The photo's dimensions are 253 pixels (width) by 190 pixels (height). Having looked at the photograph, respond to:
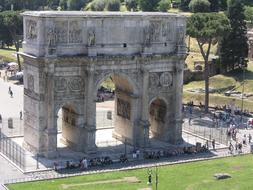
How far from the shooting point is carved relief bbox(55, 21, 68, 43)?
55.8m

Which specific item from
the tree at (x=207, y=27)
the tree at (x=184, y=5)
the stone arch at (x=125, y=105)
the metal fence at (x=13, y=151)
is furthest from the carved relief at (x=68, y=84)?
the tree at (x=184, y=5)

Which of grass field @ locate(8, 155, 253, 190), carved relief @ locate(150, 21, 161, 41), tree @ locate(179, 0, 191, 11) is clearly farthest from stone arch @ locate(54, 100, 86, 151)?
tree @ locate(179, 0, 191, 11)

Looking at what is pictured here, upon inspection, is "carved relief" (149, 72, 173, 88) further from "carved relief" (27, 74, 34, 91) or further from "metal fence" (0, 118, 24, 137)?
"metal fence" (0, 118, 24, 137)

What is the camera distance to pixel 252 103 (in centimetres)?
8256

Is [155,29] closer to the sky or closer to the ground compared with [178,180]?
closer to the sky

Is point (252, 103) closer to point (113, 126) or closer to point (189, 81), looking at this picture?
point (189, 81)

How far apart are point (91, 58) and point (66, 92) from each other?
4134mm

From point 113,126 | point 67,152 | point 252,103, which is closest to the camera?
point 67,152

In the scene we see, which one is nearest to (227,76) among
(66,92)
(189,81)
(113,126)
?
(189,81)

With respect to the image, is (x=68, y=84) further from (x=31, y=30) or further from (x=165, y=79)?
(x=165, y=79)

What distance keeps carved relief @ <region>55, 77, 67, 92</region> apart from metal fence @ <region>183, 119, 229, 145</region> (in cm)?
1876

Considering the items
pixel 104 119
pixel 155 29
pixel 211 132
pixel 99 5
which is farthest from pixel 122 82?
pixel 99 5

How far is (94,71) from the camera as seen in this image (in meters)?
57.9

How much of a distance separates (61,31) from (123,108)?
12127 mm
